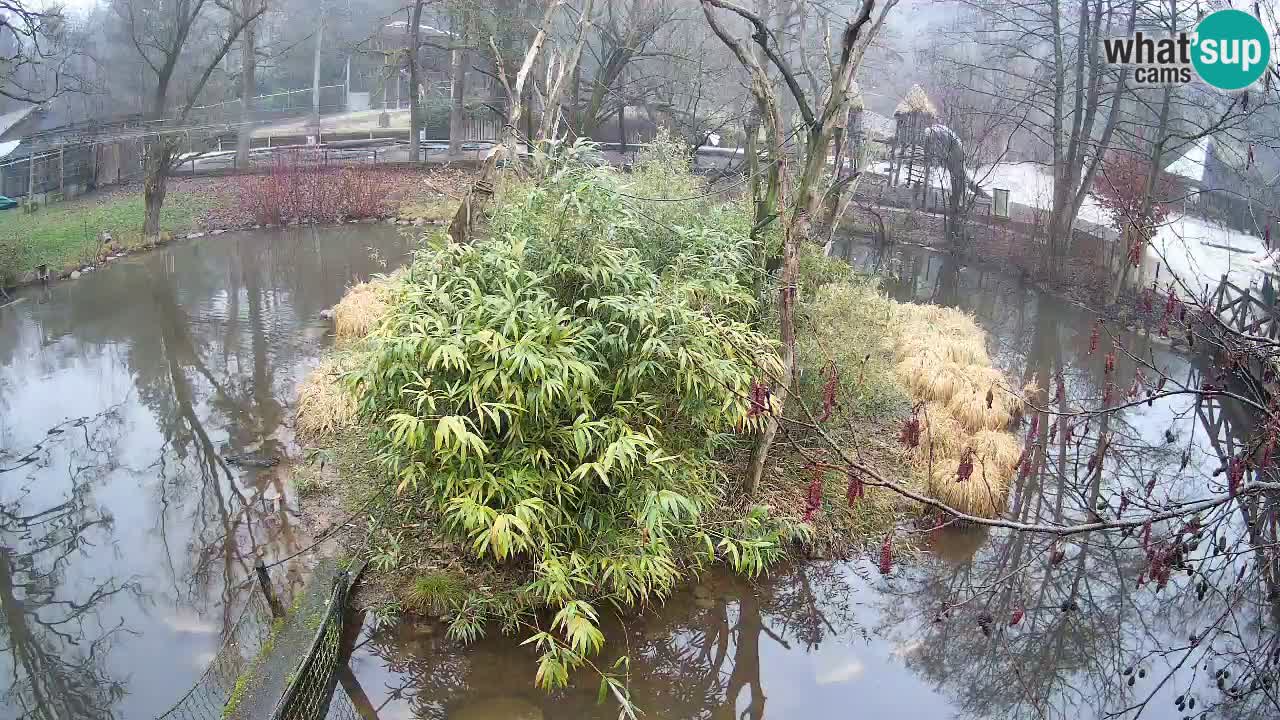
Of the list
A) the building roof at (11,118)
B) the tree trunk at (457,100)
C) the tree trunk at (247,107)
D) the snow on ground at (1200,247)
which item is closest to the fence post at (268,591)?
the snow on ground at (1200,247)

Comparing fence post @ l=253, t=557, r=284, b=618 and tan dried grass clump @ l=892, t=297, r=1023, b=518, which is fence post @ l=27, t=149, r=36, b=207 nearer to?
fence post @ l=253, t=557, r=284, b=618

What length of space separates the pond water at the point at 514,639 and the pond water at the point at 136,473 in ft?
0.06

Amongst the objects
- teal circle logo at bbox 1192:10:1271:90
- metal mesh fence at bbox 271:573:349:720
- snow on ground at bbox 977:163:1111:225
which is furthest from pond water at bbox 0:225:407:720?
snow on ground at bbox 977:163:1111:225

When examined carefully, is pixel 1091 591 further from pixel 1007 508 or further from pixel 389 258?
pixel 389 258

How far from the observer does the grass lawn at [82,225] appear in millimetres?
12719

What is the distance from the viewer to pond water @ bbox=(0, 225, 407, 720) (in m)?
5.29

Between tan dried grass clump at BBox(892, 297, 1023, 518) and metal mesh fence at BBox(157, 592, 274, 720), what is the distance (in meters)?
4.07

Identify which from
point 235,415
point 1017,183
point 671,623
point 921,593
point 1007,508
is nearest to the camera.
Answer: point 671,623

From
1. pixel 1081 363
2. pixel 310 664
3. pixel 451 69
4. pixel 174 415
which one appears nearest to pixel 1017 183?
pixel 1081 363

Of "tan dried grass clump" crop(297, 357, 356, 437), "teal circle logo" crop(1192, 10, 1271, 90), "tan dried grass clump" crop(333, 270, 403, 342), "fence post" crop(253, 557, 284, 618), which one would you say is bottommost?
"fence post" crop(253, 557, 284, 618)

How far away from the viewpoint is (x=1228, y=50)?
8992 millimetres

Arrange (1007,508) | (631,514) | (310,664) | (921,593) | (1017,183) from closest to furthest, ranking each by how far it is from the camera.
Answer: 1. (310,664)
2. (631,514)
3. (921,593)
4. (1007,508)
5. (1017,183)

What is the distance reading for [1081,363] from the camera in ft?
36.0

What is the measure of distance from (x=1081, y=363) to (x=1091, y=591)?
547 cm
